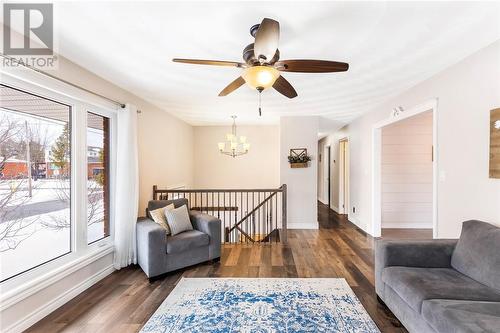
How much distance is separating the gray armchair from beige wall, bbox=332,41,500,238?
9.35 ft

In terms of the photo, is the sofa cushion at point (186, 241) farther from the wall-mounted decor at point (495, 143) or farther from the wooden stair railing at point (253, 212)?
the wall-mounted decor at point (495, 143)

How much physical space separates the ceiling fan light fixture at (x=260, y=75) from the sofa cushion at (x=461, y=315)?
6.35 ft

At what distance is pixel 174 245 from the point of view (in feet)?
9.66

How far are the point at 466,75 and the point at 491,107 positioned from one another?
47 cm

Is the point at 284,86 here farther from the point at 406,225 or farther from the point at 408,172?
the point at 406,225

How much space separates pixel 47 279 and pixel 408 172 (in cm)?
607

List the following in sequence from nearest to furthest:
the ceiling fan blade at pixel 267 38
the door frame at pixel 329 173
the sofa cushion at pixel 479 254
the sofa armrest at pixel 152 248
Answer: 1. the ceiling fan blade at pixel 267 38
2. the sofa cushion at pixel 479 254
3. the sofa armrest at pixel 152 248
4. the door frame at pixel 329 173

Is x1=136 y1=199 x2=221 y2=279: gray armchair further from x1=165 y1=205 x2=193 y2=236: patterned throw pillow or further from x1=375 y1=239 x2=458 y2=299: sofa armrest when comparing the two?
x1=375 y1=239 x2=458 y2=299: sofa armrest

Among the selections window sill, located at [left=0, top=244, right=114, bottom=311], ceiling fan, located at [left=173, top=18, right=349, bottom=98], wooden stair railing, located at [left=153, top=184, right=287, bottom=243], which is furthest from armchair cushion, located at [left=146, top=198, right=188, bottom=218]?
ceiling fan, located at [left=173, top=18, right=349, bottom=98]

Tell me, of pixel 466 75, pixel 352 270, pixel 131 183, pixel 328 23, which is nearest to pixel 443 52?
pixel 466 75

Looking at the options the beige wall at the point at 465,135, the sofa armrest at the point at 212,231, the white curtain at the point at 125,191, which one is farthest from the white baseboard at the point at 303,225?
the white curtain at the point at 125,191

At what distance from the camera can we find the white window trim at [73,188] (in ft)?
6.36

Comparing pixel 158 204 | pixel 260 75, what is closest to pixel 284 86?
pixel 260 75

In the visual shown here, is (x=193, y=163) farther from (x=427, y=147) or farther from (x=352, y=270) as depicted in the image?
(x=427, y=147)
